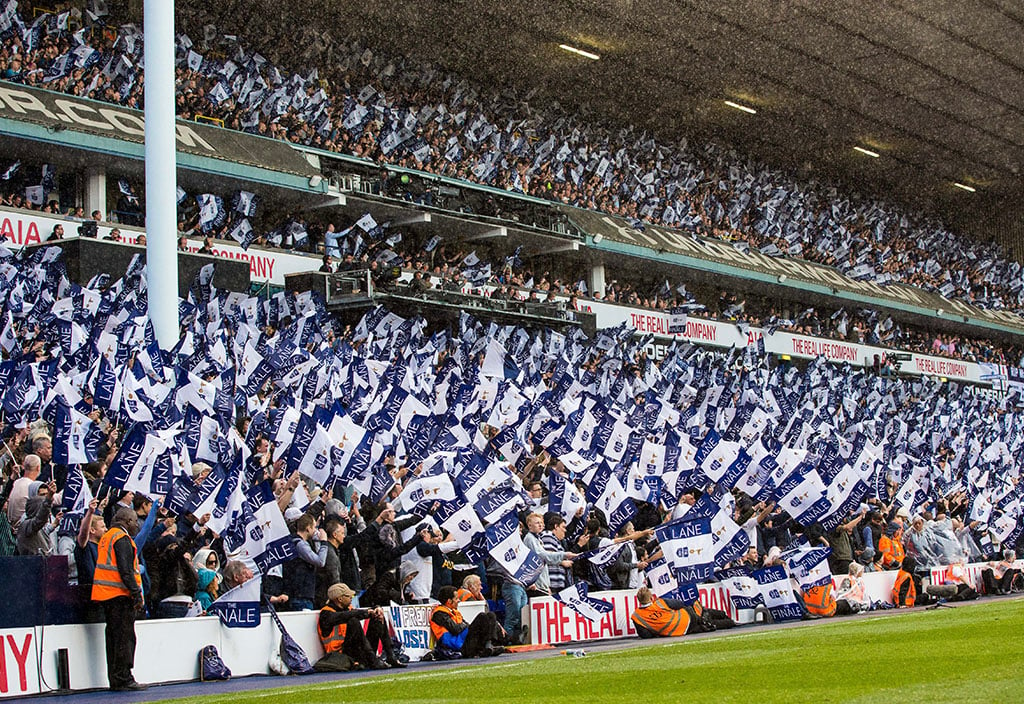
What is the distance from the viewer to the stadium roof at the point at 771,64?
4541 centimetres

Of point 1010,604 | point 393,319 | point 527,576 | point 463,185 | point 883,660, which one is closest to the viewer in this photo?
point 883,660

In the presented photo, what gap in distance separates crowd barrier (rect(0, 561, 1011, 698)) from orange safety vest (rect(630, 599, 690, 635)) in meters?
0.45

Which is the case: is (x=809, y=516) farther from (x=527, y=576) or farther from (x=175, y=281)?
(x=175, y=281)

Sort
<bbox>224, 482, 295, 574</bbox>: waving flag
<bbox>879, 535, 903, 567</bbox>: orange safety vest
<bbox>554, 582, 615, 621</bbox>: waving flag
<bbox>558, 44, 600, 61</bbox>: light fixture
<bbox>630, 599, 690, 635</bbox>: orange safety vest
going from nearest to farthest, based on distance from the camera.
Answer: <bbox>224, 482, 295, 574</bbox>: waving flag, <bbox>554, 582, 615, 621</bbox>: waving flag, <bbox>630, 599, 690, 635</bbox>: orange safety vest, <bbox>879, 535, 903, 567</bbox>: orange safety vest, <bbox>558, 44, 600, 61</bbox>: light fixture

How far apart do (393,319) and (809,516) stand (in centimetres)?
1044

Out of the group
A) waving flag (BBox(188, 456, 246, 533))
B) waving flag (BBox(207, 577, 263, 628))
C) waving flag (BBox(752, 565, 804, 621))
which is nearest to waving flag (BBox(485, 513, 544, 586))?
waving flag (BBox(188, 456, 246, 533))

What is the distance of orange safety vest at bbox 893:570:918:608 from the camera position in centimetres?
2033

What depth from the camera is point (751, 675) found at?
1055cm

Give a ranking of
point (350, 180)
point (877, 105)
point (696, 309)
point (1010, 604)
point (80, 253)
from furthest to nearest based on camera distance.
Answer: point (877, 105)
point (696, 309)
point (350, 180)
point (80, 253)
point (1010, 604)

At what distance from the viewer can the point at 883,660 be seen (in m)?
11.2

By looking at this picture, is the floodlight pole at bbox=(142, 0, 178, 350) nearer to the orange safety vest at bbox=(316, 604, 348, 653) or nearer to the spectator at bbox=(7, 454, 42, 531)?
the orange safety vest at bbox=(316, 604, 348, 653)

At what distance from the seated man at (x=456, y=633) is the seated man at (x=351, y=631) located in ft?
2.67

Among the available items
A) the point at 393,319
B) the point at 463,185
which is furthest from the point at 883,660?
the point at 463,185

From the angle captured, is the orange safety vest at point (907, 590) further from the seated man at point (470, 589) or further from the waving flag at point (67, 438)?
the waving flag at point (67, 438)
